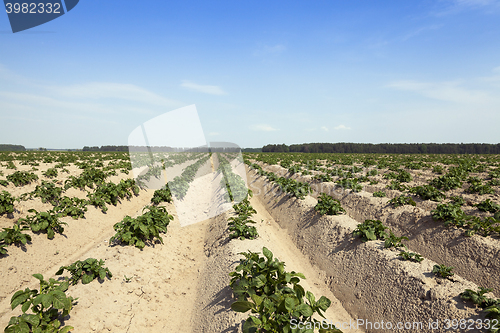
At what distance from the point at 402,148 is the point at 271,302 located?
425ft

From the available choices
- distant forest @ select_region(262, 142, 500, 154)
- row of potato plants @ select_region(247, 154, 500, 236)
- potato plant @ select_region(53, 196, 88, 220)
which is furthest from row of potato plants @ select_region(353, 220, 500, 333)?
distant forest @ select_region(262, 142, 500, 154)

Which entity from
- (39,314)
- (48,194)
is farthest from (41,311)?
Result: (48,194)

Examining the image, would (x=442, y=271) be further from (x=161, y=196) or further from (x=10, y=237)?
(x=161, y=196)

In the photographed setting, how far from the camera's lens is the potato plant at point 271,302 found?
12.9 feet

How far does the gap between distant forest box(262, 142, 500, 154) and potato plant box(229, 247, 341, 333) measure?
4767 inches

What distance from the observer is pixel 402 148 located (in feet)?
363

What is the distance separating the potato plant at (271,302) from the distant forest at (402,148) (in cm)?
12107

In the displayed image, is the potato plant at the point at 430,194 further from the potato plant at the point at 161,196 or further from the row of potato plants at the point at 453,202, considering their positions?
the potato plant at the point at 161,196

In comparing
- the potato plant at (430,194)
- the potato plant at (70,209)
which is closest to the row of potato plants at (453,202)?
the potato plant at (430,194)

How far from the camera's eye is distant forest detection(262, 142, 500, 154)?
315 ft

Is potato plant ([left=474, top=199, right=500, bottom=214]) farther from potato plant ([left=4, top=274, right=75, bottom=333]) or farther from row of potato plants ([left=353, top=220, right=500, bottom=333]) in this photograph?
potato plant ([left=4, top=274, right=75, bottom=333])

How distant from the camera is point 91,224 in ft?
35.2

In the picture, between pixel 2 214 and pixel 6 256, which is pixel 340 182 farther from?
pixel 2 214

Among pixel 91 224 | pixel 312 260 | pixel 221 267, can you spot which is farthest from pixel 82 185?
pixel 312 260
